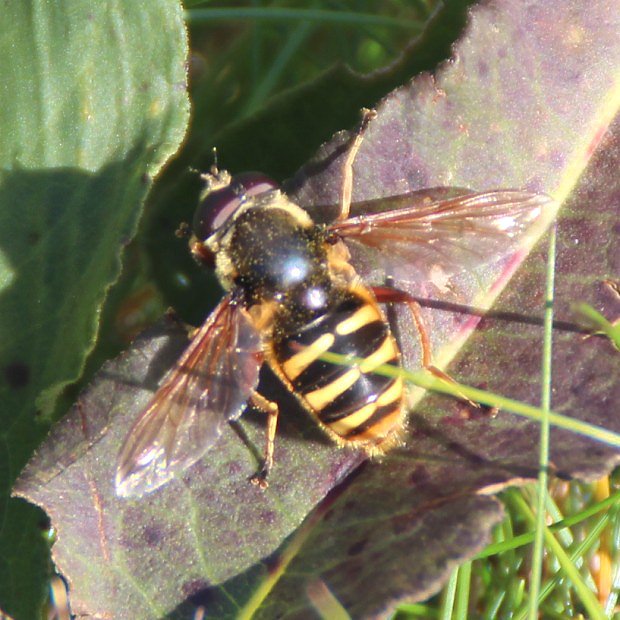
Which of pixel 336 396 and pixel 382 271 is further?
pixel 382 271

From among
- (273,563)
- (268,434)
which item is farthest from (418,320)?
(273,563)

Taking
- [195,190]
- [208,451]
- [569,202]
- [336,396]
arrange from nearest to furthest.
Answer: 1. [336,396]
2. [208,451]
3. [569,202]
4. [195,190]

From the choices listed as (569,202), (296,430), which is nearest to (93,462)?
(296,430)

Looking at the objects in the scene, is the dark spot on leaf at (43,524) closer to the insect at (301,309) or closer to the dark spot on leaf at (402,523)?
the insect at (301,309)

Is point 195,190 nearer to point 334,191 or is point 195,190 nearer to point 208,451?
point 334,191

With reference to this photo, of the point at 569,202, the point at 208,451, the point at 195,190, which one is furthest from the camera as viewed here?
the point at 195,190

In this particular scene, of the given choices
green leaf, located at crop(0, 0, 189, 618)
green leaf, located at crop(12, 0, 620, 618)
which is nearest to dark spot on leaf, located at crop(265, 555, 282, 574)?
green leaf, located at crop(12, 0, 620, 618)

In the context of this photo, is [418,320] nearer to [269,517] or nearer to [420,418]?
[420,418]
